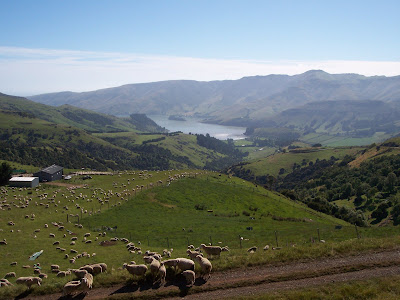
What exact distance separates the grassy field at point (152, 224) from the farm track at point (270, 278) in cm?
95

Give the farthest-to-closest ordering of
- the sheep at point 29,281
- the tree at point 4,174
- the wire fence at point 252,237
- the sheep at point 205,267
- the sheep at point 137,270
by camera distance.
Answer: the tree at point 4,174
the wire fence at point 252,237
the sheep at point 29,281
the sheep at point 205,267
the sheep at point 137,270

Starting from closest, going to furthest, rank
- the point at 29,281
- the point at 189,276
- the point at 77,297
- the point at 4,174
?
1. the point at 77,297
2. the point at 189,276
3. the point at 29,281
4. the point at 4,174

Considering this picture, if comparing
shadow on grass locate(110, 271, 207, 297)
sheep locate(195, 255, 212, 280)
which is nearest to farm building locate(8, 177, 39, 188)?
shadow on grass locate(110, 271, 207, 297)

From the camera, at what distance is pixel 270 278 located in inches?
822

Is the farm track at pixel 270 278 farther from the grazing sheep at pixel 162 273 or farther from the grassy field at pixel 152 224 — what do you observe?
the grassy field at pixel 152 224

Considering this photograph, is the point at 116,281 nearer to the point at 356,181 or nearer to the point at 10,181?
the point at 10,181

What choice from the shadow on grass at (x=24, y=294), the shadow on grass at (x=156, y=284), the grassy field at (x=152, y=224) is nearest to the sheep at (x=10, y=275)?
the grassy field at (x=152, y=224)

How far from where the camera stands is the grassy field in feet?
86.1

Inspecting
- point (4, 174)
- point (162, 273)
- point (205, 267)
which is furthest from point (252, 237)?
point (4, 174)

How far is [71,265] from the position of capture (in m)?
29.3

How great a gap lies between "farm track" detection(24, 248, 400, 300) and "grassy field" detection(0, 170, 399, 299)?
0.95 meters

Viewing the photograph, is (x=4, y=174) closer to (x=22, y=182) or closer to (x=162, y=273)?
(x=22, y=182)

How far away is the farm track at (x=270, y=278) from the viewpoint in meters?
19.8

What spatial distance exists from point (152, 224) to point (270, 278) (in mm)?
28734
